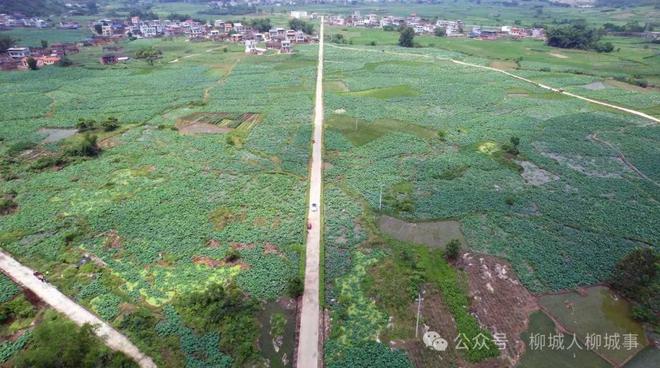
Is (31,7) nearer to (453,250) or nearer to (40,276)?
(40,276)

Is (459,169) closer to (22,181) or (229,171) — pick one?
(229,171)

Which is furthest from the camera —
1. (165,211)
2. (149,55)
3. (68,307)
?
(149,55)

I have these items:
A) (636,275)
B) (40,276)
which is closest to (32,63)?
(40,276)

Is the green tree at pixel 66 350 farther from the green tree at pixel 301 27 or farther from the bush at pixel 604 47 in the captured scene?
the bush at pixel 604 47

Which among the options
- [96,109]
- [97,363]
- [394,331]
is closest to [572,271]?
[394,331]

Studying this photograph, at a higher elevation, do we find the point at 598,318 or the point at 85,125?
the point at 85,125

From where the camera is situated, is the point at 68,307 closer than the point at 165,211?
Yes

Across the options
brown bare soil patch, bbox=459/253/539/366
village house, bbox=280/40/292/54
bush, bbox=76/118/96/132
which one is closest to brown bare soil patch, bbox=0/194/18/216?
bush, bbox=76/118/96/132
